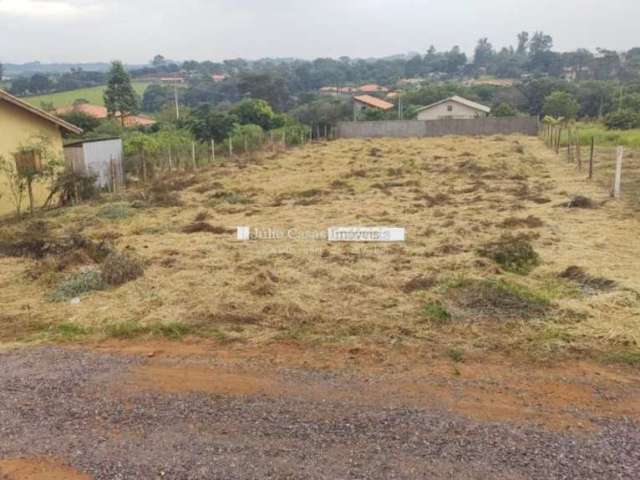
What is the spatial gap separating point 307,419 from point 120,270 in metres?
3.81

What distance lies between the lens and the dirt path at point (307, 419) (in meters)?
3.00

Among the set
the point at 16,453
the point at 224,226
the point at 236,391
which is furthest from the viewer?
the point at 224,226

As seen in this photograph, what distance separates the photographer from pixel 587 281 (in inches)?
234

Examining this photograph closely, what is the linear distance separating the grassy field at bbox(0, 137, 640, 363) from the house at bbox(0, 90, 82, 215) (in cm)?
143

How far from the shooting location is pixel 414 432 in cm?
328

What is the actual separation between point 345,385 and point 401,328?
1187mm

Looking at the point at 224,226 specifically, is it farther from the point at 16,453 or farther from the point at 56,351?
the point at 16,453

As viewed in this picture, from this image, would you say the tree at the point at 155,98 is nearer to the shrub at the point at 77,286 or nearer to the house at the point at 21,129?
the house at the point at 21,129

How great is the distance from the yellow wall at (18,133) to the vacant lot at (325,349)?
2.52m

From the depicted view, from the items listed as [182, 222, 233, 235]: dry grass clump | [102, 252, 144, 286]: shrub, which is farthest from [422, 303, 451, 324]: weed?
[182, 222, 233, 235]: dry grass clump

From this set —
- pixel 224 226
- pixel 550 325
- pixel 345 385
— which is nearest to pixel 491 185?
pixel 224 226

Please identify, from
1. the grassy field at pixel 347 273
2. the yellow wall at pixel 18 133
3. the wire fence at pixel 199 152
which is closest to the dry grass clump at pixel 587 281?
the grassy field at pixel 347 273

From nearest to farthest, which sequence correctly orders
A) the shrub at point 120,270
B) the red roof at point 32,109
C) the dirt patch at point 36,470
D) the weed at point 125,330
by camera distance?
the dirt patch at point 36,470 → the weed at point 125,330 → the shrub at point 120,270 → the red roof at point 32,109

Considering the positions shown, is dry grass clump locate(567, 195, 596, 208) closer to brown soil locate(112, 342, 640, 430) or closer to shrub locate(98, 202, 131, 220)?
brown soil locate(112, 342, 640, 430)
